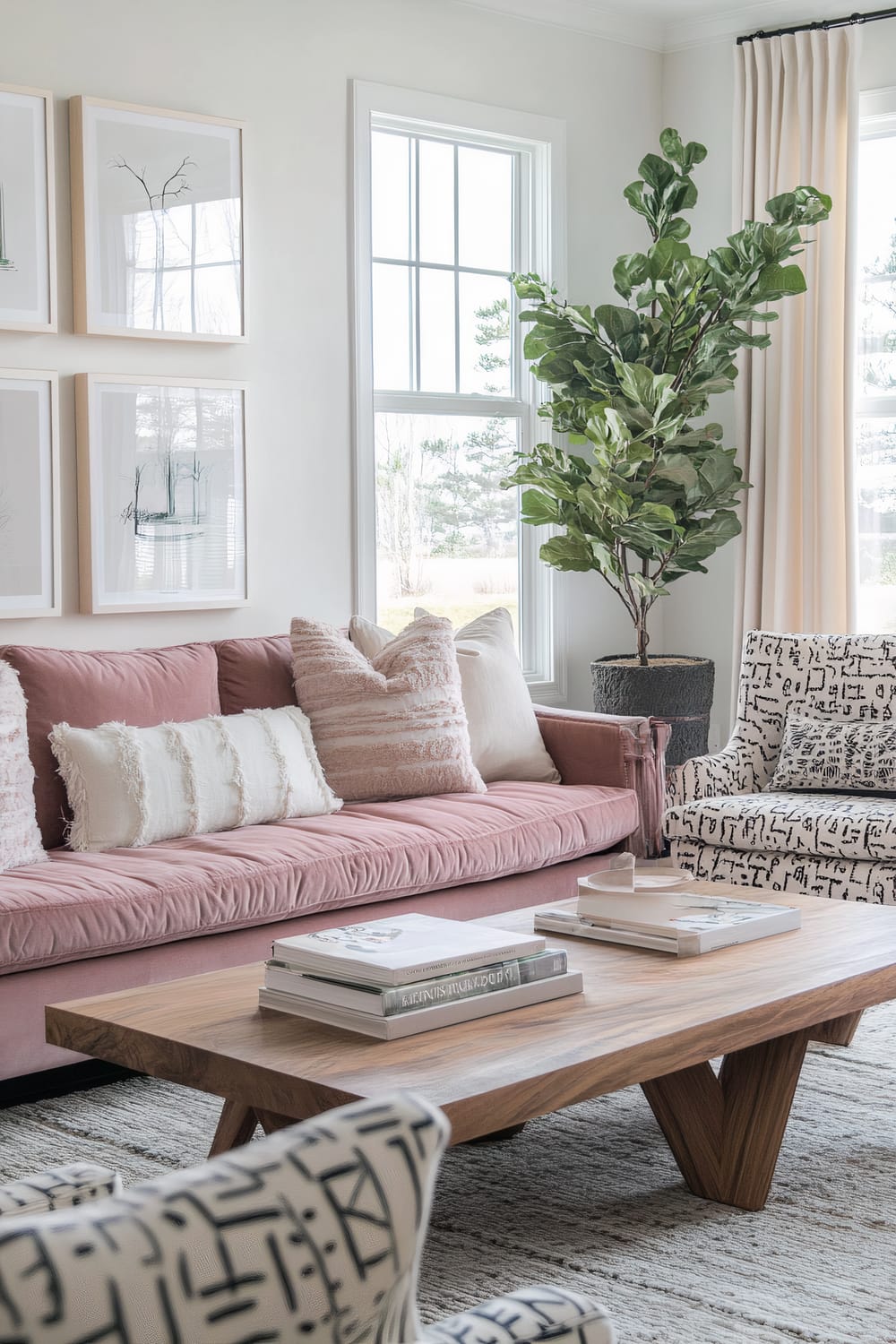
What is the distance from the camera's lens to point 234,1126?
2184 mm

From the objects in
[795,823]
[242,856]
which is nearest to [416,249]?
[795,823]

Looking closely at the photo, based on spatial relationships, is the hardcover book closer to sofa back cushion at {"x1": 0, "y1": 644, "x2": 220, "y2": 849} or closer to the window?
sofa back cushion at {"x1": 0, "y1": 644, "x2": 220, "y2": 849}

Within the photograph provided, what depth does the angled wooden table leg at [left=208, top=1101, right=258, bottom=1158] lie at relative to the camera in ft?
7.13

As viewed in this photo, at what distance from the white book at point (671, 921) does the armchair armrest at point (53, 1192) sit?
4.51 feet

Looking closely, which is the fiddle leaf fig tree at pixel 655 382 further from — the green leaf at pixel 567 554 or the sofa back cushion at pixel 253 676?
the sofa back cushion at pixel 253 676

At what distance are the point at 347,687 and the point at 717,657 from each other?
2221 millimetres

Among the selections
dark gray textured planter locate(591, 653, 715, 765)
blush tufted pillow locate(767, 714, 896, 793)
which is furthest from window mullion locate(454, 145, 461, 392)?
blush tufted pillow locate(767, 714, 896, 793)

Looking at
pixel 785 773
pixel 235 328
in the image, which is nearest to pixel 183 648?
pixel 235 328

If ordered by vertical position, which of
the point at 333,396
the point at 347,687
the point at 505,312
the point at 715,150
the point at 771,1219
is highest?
the point at 715,150

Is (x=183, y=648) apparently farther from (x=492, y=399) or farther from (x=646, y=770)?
(x=492, y=399)

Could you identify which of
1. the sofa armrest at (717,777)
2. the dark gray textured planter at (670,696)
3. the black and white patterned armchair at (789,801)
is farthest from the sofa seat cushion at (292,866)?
the dark gray textured planter at (670,696)

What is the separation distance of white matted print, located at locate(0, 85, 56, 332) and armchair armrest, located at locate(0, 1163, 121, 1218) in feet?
10.1

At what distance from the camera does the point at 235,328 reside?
4.42 metres

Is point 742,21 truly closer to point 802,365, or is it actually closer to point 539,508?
point 802,365
